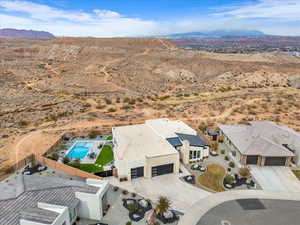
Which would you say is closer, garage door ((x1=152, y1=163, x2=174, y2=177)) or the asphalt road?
the asphalt road

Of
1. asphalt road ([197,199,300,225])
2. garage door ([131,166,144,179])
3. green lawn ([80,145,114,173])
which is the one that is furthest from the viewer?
green lawn ([80,145,114,173])

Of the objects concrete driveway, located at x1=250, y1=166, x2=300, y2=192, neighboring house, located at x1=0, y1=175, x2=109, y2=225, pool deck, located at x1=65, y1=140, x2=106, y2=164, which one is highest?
neighboring house, located at x1=0, y1=175, x2=109, y2=225

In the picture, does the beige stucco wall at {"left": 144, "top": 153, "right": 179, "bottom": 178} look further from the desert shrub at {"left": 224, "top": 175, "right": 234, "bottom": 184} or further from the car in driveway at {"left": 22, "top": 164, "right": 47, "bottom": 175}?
the car in driveway at {"left": 22, "top": 164, "right": 47, "bottom": 175}

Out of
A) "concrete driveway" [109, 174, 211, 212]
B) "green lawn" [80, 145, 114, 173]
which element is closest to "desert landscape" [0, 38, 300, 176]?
"green lawn" [80, 145, 114, 173]

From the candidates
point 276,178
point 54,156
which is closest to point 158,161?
point 276,178

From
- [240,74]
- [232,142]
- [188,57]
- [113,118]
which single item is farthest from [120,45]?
[232,142]

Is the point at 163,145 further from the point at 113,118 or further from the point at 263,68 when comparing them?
the point at 263,68

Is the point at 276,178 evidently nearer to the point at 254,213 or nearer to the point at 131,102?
the point at 254,213
